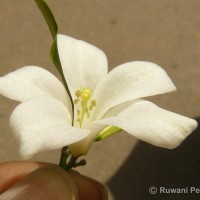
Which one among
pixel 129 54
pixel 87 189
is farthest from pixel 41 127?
pixel 129 54

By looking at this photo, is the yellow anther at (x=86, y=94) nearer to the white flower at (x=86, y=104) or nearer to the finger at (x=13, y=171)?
the white flower at (x=86, y=104)

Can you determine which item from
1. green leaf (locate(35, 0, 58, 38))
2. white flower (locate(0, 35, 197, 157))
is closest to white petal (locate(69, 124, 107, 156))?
white flower (locate(0, 35, 197, 157))

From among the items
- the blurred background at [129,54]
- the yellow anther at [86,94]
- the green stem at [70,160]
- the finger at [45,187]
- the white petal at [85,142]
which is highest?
the yellow anther at [86,94]

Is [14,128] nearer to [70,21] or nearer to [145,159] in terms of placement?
[145,159]

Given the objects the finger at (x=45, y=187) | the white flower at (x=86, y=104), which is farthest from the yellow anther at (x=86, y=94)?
the finger at (x=45, y=187)

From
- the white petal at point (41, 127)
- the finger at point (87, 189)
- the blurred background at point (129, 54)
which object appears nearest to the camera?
the white petal at point (41, 127)

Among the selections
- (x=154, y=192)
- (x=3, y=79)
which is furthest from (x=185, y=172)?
(x=3, y=79)

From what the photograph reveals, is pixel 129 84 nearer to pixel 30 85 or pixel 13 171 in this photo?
pixel 30 85
